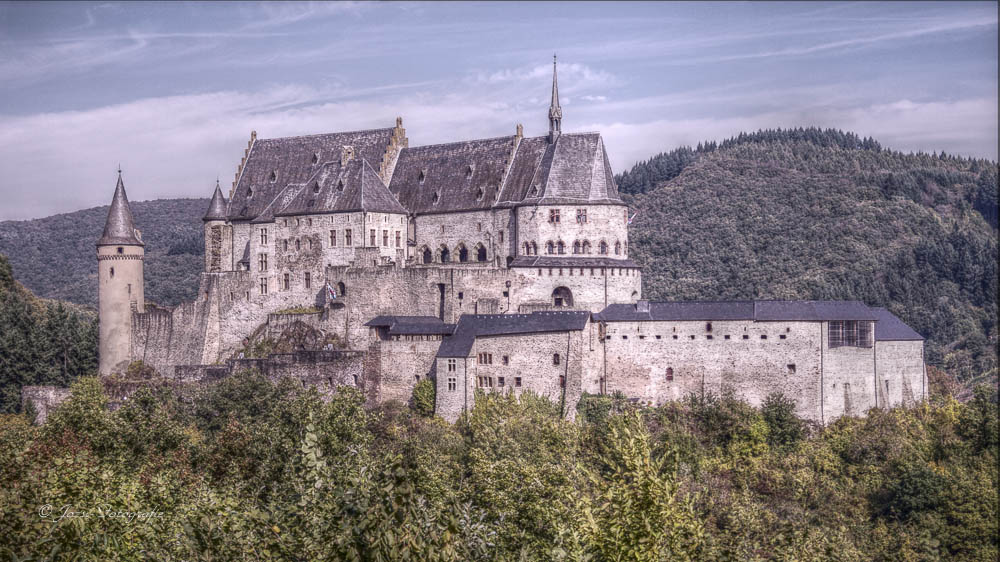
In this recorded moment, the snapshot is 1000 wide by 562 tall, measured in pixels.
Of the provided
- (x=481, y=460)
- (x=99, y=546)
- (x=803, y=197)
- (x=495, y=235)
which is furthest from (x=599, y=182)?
(x=803, y=197)

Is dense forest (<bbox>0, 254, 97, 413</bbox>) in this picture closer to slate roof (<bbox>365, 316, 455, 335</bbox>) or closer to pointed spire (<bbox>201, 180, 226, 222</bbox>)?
pointed spire (<bbox>201, 180, 226, 222</bbox>)

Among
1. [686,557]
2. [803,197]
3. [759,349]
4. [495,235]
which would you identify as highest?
[803,197]

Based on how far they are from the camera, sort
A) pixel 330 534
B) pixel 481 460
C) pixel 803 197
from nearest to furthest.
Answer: pixel 330 534 < pixel 481 460 < pixel 803 197

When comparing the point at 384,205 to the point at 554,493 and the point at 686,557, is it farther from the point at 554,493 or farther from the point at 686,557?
the point at 686,557

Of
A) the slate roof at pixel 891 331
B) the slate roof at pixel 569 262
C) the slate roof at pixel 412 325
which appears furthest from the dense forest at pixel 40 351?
the slate roof at pixel 891 331

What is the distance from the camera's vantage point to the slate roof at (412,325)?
58.7 m

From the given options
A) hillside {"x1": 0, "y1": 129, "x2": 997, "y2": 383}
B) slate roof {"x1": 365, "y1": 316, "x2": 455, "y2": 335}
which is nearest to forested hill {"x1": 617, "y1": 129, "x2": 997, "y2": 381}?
hillside {"x1": 0, "y1": 129, "x2": 997, "y2": 383}

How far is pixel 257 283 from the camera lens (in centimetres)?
6781

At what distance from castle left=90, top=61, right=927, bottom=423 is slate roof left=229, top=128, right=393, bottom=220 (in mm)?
148

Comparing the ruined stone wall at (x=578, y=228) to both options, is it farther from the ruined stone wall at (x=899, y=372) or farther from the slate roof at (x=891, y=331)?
the ruined stone wall at (x=899, y=372)

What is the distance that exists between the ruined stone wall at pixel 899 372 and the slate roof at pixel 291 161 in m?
32.1

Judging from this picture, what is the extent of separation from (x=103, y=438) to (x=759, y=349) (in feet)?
102

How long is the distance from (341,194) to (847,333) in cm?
2928

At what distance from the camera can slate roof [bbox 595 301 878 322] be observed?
54.6 metres
